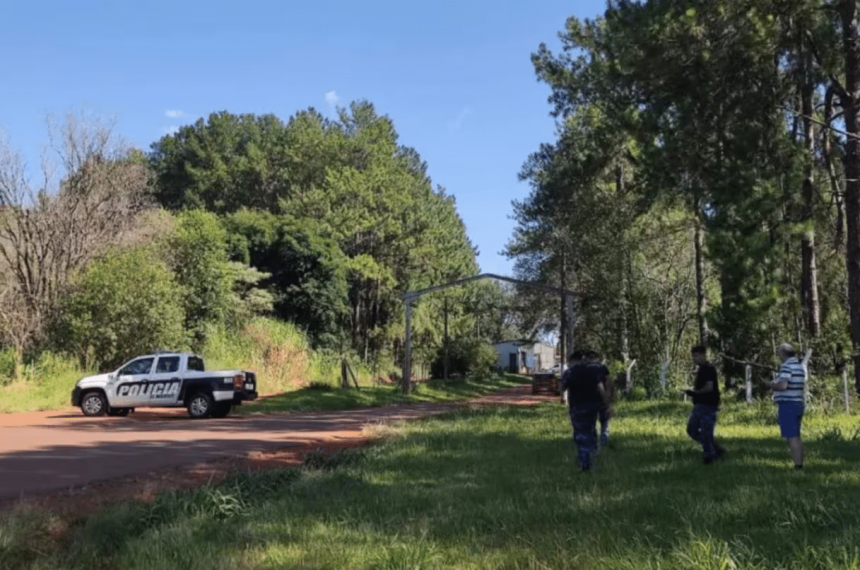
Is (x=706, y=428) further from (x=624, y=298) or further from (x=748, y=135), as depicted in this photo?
→ (x=624, y=298)

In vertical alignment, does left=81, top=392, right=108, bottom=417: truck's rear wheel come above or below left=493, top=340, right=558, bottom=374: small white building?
below

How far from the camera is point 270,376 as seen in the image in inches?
1426

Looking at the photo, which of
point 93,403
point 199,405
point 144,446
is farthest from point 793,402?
point 93,403

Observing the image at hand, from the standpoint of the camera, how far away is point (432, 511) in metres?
7.64

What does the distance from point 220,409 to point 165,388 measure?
160 cm

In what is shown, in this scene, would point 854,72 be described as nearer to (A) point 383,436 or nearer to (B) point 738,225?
(B) point 738,225

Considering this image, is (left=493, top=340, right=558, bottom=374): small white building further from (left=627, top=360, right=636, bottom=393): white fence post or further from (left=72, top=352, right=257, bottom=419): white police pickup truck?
(left=72, top=352, right=257, bottom=419): white police pickup truck

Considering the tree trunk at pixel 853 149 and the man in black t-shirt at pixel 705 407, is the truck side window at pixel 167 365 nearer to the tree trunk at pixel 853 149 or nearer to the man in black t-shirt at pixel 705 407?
the man in black t-shirt at pixel 705 407

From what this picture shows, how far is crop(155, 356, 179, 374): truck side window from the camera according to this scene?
22.3m

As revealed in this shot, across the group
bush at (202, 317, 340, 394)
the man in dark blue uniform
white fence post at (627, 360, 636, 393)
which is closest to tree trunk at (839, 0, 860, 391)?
the man in dark blue uniform

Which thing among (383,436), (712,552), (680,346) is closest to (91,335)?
(383,436)

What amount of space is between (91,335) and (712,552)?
87.9ft

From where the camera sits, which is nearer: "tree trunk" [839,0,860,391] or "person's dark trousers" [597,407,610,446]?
"person's dark trousers" [597,407,610,446]

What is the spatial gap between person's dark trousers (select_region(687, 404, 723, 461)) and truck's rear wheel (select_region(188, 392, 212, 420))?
49.3ft
